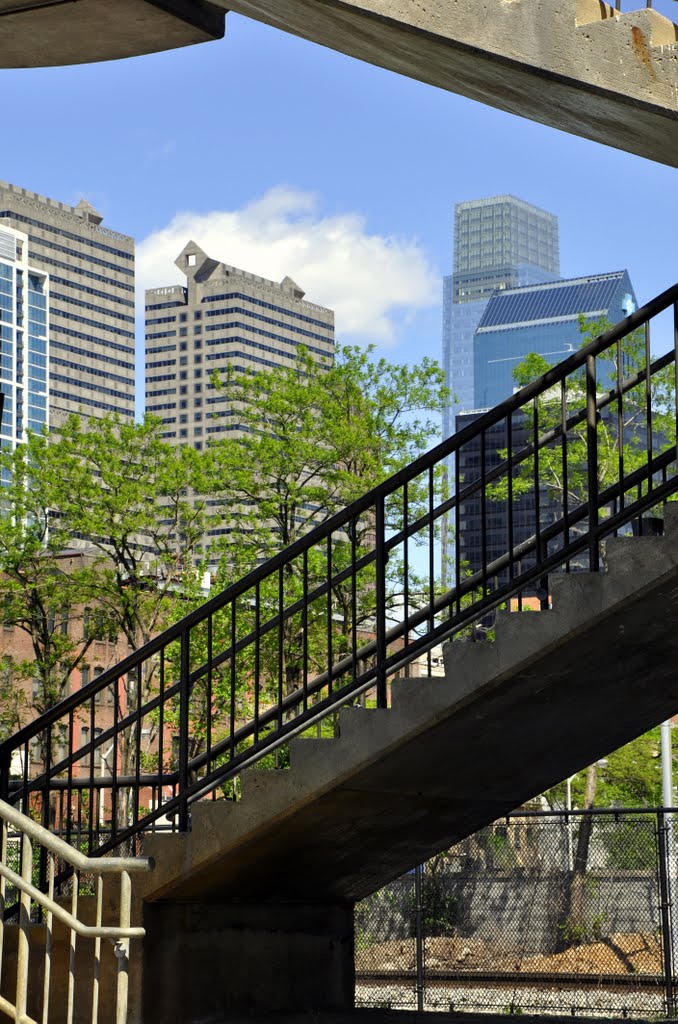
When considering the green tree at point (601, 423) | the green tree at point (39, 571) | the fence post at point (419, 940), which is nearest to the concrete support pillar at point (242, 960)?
the fence post at point (419, 940)

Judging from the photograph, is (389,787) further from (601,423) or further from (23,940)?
(601,423)

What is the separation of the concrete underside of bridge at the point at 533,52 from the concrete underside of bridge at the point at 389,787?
244cm

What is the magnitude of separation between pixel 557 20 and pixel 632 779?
46423 mm

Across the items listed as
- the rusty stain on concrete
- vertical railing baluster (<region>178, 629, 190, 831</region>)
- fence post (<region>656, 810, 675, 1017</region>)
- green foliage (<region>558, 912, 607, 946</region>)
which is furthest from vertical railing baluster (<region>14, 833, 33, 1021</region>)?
green foliage (<region>558, 912, 607, 946</region>)

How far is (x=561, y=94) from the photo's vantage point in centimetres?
771

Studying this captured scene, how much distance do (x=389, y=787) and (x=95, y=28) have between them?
5647 mm

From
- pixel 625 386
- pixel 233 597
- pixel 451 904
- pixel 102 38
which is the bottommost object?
pixel 451 904

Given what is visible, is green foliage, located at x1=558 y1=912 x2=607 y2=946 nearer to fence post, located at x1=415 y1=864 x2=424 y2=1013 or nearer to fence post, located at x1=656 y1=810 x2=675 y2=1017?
fence post, located at x1=415 y1=864 x2=424 y2=1013

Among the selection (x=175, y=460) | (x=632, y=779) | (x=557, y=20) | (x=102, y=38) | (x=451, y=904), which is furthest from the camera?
(x=632, y=779)

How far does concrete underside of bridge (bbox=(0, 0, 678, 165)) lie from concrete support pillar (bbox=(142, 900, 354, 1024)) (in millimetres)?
5814

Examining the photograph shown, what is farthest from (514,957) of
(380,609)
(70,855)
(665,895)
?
(70,855)

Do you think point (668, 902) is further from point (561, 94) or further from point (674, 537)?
point (561, 94)

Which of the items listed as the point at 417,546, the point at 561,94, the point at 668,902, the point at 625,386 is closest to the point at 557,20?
the point at 561,94

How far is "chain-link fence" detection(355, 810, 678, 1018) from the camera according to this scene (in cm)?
1606
